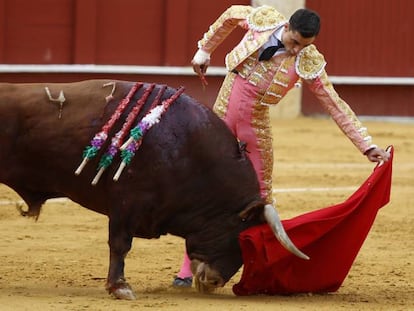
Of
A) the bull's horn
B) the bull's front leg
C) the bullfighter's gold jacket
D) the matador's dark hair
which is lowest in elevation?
the bull's front leg

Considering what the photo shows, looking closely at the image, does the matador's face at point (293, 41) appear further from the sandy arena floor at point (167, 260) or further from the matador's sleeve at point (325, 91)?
the sandy arena floor at point (167, 260)

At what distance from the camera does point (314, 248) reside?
5.25 m

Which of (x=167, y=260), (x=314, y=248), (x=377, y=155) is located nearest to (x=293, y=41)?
(x=377, y=155)

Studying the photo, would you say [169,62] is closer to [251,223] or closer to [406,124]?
[406,124]

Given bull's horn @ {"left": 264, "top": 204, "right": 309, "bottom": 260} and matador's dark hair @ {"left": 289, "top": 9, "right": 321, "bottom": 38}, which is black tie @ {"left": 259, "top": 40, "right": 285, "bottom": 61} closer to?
matador's dark hair @ {"left": 289, "top": 9, "right": 321, "bottom": 38}

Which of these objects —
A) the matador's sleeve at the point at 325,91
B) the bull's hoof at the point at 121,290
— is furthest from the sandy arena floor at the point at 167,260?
the matador's sleeve at the point at 325,91

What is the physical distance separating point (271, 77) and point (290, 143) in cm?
558

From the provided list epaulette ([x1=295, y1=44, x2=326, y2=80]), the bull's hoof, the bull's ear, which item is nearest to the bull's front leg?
the bull's hoof

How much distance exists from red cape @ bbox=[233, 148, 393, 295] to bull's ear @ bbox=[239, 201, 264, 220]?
0.05m

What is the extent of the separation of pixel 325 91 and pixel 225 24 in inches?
20.2

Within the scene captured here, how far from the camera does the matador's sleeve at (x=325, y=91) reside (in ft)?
16.9

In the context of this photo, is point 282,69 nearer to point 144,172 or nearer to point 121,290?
point 144,172

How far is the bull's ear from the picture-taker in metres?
5.01

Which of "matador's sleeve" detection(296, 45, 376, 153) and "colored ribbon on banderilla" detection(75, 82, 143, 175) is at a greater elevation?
"matador's sleeve" detection(296, 45, 376, 153)
